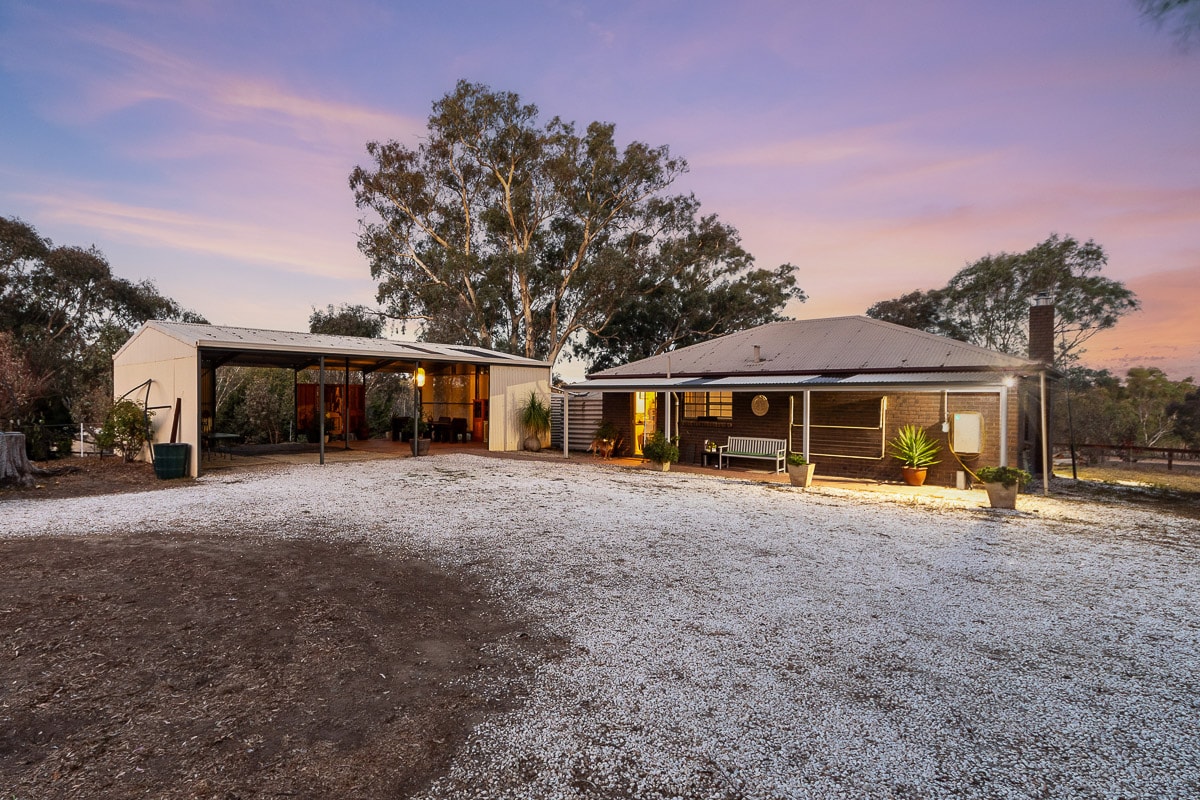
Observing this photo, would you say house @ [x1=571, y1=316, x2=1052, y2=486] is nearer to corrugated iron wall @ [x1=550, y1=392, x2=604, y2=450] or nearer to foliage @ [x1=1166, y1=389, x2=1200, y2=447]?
corrugated iron wall @ [x1=550, y1=392, x2=604, y2=450]

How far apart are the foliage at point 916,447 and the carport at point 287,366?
393 inches

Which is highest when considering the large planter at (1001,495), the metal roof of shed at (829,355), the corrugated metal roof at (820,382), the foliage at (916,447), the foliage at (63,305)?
the foliage at (63,305)

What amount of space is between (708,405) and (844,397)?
11.0 feet

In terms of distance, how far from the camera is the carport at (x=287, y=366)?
1165 centimetres

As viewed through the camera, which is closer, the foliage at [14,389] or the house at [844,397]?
the house at [844,397]

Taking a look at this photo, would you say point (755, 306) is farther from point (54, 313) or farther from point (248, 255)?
point (54, 313)

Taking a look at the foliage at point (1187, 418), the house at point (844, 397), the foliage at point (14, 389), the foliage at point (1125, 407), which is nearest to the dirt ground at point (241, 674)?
the house at point (844, 397)

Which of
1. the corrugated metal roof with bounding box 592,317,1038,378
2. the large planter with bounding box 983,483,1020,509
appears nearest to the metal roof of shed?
the corrugated metal roof with bounding box 592,317,1038,378

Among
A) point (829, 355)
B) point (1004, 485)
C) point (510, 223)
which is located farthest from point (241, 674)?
point (510, 223)

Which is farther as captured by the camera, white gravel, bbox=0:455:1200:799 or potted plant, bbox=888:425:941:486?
potted plant, bbox=888:425:941:486

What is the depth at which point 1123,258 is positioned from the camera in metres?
→ 25.0

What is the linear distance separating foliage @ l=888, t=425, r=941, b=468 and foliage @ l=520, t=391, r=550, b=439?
9.51m

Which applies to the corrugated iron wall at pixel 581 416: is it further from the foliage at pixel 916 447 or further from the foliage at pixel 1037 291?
the foliage at pixel 1037 291

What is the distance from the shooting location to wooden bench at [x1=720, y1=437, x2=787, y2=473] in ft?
43.2
